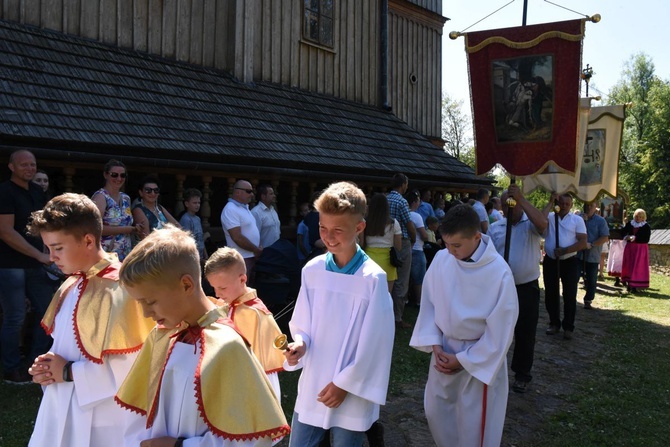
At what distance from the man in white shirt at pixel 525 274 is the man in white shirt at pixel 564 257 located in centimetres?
182

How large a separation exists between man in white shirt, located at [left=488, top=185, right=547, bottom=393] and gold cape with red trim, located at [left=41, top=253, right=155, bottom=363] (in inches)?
160

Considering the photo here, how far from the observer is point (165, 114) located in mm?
7723

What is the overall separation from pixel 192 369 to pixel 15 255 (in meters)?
3.73

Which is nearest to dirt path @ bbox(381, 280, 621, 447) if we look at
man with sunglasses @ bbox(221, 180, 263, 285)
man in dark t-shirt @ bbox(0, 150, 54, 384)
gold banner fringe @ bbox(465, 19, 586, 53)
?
man with sunglasses @ bbox(221, 180, 263, 285)

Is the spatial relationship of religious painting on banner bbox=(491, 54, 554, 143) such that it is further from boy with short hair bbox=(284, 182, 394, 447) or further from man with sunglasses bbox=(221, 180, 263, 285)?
boy with short hair bbox=(284, 182, 394, 447)

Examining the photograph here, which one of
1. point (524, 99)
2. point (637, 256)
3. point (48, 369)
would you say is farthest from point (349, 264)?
point (637, 256)

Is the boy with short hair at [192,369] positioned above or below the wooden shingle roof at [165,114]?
below

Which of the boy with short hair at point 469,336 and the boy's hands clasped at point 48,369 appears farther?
the boy with short hair at point 469,336

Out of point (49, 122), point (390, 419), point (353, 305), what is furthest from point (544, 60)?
point (49, 122)

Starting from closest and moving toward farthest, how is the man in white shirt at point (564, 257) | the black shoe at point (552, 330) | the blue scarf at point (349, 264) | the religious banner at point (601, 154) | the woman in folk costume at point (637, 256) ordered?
1. the blue scarf at point (349, 264)
2. the man in white shirt at point (564, 257)
3. the black shoe at point (552, 330)
4. the religious banner at point (601, 154)
5. the woman in folk costume at point (637, 256)

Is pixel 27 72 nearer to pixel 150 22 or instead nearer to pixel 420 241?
pixel 150 22

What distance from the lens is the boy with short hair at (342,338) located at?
3.00 m

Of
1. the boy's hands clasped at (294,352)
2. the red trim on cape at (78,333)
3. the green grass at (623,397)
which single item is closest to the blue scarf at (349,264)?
the boy's hands clasped at (294,352)

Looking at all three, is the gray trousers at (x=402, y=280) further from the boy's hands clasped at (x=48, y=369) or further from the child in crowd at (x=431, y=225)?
the boy's hands clasped at (x=48, y=369)
